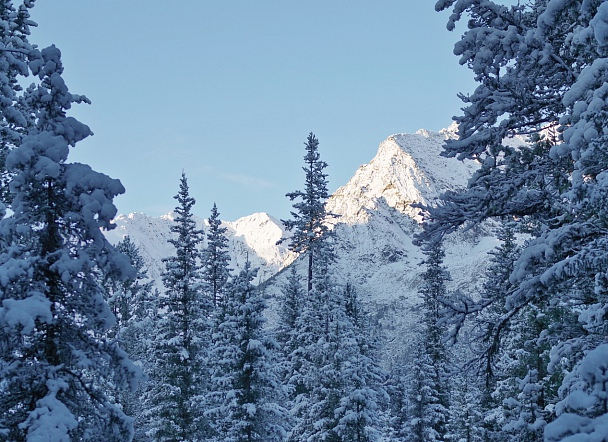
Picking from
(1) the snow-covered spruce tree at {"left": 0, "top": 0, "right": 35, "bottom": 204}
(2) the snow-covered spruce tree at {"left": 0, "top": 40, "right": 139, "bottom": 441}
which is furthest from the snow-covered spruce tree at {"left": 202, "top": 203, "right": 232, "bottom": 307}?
(2) the snow-covered spruce tree at {"left": 0, "top": 40, "right": 139, "bottom": 441}

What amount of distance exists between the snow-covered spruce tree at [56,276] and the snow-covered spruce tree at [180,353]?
14.2 metres

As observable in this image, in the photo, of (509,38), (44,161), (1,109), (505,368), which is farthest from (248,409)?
(509,38)

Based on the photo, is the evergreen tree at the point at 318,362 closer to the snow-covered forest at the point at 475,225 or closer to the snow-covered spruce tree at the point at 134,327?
the snow-covered spruce tree at the point at 134,327

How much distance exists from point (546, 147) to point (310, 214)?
2545 cm

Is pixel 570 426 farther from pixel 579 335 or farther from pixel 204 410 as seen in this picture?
pixel 204 410

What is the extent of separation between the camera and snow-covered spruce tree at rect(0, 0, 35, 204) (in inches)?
480

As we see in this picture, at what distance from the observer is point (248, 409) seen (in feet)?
66.9

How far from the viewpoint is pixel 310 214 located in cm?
3350

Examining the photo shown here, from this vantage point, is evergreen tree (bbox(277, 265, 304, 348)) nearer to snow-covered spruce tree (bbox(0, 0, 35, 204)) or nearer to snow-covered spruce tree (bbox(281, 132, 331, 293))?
snow-covered spruce tree (bbox(281, 132, 331, 293))

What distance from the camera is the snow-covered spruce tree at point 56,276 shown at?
7.73 m

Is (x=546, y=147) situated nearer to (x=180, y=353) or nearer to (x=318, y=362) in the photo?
(x=180, y=353)

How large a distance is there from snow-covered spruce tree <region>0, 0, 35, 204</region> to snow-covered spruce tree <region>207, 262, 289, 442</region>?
10.2 metres

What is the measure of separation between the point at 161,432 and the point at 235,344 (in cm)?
506

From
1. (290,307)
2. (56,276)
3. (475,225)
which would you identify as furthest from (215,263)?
(475,225)
